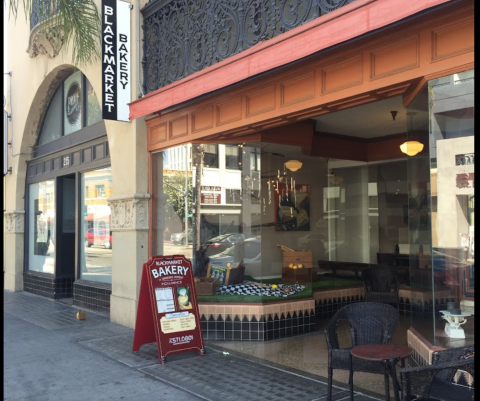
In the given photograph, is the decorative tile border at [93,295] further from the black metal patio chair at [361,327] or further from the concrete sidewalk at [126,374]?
the black metal patio chair at [361,327]

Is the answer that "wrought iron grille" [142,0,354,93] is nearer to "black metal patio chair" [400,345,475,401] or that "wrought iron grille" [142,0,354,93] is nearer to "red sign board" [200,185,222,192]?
"red sign board" [200,185,222,192]

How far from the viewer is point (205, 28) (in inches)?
285

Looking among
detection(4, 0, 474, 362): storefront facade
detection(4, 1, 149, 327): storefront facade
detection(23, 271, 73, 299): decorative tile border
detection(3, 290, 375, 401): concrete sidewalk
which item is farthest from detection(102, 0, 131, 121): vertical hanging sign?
detection(23, 271, 73, 299): decorative tile border

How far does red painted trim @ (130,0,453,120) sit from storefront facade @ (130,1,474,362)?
15mm

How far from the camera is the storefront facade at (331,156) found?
15.1 ft

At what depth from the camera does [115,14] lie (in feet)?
28.0

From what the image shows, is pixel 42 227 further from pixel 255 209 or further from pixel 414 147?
pixel 414 147

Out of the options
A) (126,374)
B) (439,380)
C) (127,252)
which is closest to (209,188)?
(127,252)

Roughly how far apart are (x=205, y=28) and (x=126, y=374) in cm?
474

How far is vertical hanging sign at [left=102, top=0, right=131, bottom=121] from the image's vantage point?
844 centimetres

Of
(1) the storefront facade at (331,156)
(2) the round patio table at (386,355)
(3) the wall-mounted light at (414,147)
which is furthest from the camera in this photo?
(3) the wall-mounted light at (414,147)

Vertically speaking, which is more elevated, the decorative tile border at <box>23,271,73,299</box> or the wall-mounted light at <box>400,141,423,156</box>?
the wall-mounted light at <box>400,141,423,156</box>

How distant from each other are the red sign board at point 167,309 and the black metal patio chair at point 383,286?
3145mm

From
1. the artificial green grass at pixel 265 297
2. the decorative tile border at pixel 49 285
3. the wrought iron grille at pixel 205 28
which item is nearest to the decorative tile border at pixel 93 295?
the decorative tile border at pixel 49 285
